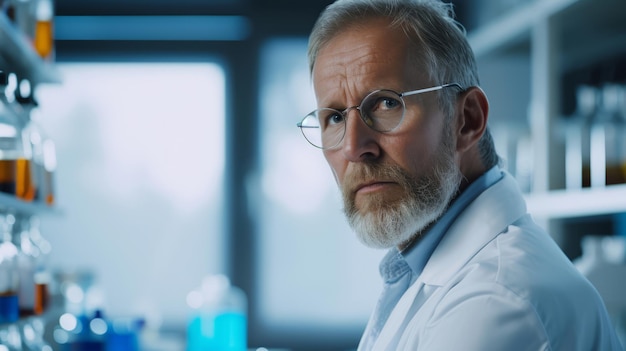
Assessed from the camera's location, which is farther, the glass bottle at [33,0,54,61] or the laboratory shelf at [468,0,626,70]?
the laboratory shelf at [468,0,626,70]

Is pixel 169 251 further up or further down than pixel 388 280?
further down

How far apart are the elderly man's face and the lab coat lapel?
2.5 inches

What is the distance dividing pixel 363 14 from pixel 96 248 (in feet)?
8.28

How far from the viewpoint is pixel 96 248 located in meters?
3.37

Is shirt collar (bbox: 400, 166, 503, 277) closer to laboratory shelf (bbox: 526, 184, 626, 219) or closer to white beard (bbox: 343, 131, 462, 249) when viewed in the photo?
white beard (bbox: 343, 131, 462, 249)

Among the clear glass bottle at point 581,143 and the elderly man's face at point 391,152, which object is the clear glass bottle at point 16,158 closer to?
the elderly man's face at point 391,152

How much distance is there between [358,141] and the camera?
1.12 m

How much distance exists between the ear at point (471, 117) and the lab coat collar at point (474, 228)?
0.11 meters

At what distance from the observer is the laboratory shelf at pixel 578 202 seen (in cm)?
179

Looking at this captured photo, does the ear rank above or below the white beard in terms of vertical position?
above

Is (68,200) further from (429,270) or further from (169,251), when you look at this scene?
(429,270)

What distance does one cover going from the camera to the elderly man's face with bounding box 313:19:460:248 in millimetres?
1110

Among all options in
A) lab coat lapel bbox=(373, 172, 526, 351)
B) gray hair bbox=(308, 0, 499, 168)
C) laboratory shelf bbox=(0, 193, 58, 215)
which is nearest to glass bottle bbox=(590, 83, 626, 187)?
gray hair bbox=(308, 0, 499, 168)

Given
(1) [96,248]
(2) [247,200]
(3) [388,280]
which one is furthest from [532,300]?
(1) [96,248]
